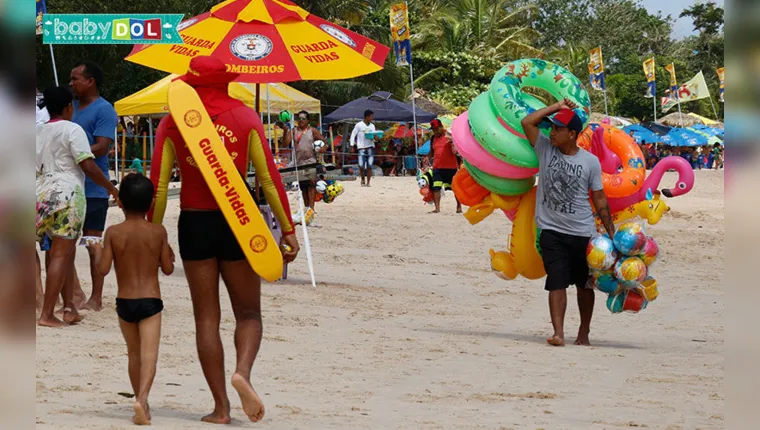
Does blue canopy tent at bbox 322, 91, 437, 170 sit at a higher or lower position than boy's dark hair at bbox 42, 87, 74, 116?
higher

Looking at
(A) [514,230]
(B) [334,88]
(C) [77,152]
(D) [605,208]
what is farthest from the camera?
(B) [334,88]

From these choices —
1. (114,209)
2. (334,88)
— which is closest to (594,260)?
Result: (114,209)

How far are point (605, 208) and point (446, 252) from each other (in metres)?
6.37

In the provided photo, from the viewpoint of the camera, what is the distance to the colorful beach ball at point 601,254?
7.37m

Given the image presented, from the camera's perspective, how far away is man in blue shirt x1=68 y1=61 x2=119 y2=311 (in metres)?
7.46

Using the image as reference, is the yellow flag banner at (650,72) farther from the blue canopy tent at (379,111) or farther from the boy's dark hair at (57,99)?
the boy's dark hair at (57,99)

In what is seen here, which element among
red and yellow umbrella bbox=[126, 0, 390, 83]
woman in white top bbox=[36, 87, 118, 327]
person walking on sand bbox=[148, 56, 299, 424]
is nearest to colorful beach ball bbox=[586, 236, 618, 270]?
red and yellow umbrella bbox=[126, 0, 390, 83]

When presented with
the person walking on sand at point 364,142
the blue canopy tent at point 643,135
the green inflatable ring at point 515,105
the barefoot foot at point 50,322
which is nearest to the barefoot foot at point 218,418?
the barefoot foot at point 50,322

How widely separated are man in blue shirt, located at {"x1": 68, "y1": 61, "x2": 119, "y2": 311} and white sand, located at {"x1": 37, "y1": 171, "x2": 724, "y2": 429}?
2.48 feet

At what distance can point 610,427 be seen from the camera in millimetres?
4996

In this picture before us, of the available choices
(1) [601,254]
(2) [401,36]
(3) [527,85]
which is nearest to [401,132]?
(2) [401,36]

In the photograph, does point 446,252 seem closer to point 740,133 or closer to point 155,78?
point 740,133

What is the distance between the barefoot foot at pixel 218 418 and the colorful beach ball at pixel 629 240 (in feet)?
11.6

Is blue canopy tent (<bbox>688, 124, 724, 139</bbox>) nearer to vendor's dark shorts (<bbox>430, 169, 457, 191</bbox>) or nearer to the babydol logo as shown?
vendor's dark shorts (<bbox>430, 169, 457, 191</bbox>)
